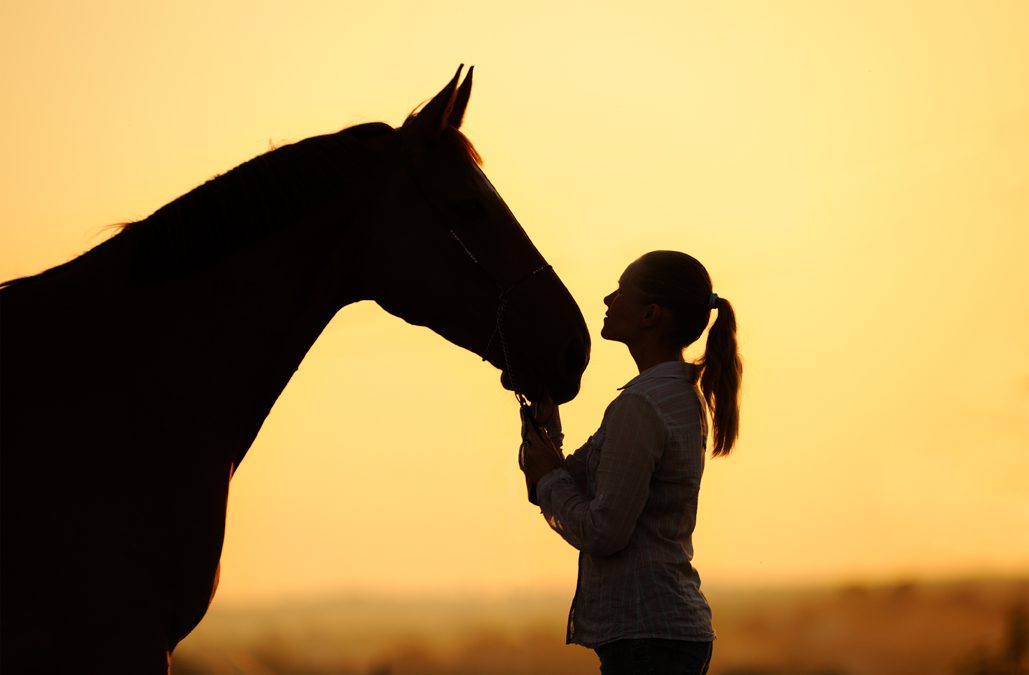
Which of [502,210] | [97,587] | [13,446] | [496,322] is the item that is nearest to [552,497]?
[496,322]

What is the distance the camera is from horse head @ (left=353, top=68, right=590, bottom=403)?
9.51ft

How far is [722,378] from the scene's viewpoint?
9.09 feet

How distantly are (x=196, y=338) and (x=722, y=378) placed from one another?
4.40 ft

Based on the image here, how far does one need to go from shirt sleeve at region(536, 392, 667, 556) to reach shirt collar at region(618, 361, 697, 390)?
0.27 feet

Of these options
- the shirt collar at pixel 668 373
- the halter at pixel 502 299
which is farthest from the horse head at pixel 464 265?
the shirt collar at pixel 668 373

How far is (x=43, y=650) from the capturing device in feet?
7.33

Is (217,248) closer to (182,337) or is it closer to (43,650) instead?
(182,337)

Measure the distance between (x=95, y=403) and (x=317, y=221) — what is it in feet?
2.45

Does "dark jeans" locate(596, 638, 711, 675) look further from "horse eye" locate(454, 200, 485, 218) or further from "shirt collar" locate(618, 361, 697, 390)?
"horse eye" locate(454, 200, 485, 218)

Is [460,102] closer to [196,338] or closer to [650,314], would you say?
[650,314]

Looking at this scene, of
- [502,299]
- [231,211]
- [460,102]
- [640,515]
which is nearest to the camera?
[640,515]

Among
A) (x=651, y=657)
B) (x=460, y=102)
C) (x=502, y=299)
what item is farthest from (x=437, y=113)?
(x=651, y=657)

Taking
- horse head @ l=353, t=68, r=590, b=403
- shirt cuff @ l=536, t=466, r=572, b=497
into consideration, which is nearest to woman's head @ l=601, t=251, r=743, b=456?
horse head @ l=353, t=68, r=590, b=403

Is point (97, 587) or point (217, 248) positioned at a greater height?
point (217, 248)
